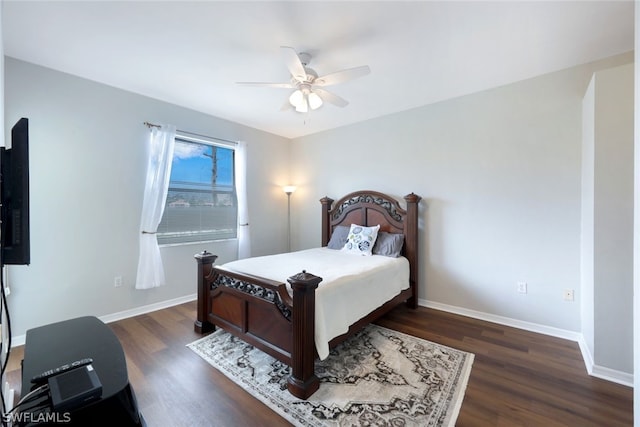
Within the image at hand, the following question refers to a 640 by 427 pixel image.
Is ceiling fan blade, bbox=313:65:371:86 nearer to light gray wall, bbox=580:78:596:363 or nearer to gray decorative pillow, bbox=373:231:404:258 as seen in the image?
light gray wall, bbox=580:78:596:363

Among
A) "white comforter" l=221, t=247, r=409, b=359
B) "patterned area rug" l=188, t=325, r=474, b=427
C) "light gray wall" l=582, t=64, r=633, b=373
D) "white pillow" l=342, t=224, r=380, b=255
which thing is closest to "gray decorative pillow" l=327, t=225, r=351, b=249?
"white pillow" l=342, t=224, r=380, b=255

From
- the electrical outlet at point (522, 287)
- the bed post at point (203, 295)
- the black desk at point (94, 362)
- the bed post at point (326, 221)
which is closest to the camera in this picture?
the black desk at point (94, 362)

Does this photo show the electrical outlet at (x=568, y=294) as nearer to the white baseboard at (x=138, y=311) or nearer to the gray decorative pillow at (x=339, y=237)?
the gray decorative pillow at (x=339, y=237)

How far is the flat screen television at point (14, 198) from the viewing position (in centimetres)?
107

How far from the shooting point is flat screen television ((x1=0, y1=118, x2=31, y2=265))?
1069mm

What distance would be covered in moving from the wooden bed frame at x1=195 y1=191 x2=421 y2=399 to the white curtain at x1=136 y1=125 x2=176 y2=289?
876 millimetres

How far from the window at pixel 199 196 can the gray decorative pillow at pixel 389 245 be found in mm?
2260

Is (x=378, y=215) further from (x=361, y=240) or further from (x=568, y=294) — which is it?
(x=568, y=294)

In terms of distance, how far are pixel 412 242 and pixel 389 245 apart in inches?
11.5

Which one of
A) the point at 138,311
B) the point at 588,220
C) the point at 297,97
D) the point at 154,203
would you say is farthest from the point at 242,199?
the point at 588,220

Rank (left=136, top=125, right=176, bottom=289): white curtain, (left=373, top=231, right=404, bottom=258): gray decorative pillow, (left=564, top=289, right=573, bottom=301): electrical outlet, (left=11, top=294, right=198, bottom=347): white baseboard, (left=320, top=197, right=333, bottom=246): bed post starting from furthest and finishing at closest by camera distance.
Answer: (left=320, top=197, right=333, bottom=246): bed post → (left=373, top=231, right=404, bottom=258): gray decorative pillow → (left=136, top=125, right=176, bottom=289): white curtain → (left=564, top=289, right=573, bottom=301): electrical outlet → (left=11, top=294, right=198, bottom=347): white baseboard

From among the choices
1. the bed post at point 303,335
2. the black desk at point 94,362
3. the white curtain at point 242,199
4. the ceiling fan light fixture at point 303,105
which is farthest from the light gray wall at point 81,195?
the bed post at point 303,335

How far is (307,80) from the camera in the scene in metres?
2.22

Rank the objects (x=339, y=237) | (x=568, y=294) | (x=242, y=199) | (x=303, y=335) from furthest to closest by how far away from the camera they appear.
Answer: (x=242, y=199)
(x=339, y=237)
(x=568, y=294)
(x=303, y=335)
